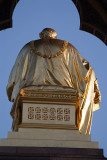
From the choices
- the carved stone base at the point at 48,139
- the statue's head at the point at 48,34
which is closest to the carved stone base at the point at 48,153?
the carved stone base at the point at 48,139

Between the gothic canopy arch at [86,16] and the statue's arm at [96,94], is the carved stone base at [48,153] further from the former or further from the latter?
the gothic canopy arch at [86,16]

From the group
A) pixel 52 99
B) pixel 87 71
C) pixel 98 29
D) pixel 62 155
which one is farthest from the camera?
pixel 98 29

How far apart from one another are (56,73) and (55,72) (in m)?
0.04

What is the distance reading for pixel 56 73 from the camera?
37.3ft

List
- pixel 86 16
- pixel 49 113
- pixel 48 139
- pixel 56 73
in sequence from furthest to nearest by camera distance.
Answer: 1. pixel 86 16
2. pixel 56 73
3. pixel 49 113
4. pixel 48 139

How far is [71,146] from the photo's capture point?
10172 mm

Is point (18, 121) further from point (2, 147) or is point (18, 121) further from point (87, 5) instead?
point (87, 5)

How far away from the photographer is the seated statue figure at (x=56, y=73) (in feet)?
36.9

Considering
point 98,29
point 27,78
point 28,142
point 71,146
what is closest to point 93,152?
point 71,146

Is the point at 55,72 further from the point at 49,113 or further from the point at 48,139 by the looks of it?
the point at 48,139

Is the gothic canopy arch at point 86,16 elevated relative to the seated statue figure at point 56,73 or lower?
elevated

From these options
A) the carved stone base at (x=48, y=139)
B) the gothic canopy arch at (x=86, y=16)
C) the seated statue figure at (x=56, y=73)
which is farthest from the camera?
the gothic canopy arch at (x=86, y=16)

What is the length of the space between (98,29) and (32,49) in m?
2.45

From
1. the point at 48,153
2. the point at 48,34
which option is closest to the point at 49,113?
the point at 48,153
